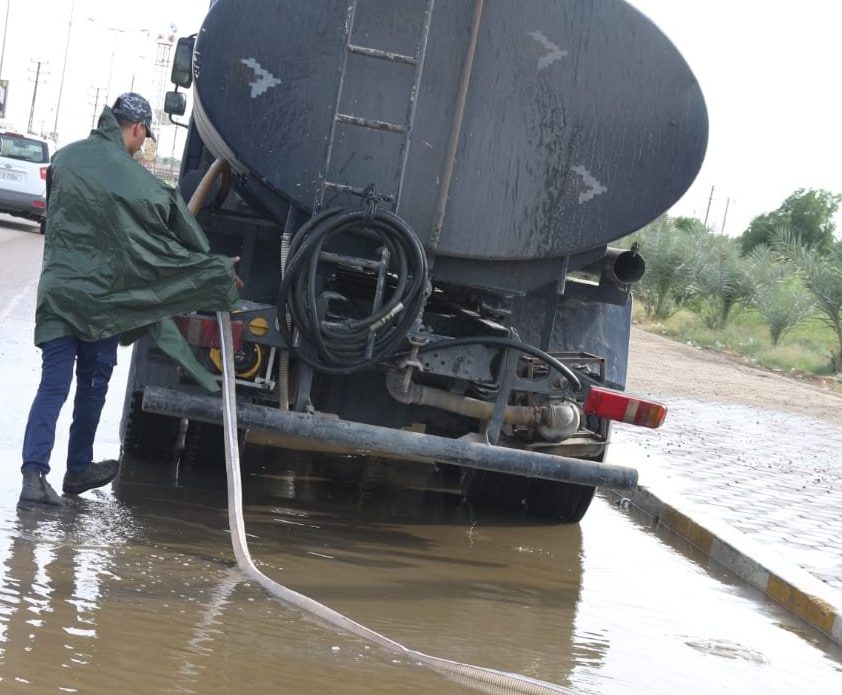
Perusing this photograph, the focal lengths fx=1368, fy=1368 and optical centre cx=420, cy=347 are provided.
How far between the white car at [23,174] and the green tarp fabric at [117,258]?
20341 mm

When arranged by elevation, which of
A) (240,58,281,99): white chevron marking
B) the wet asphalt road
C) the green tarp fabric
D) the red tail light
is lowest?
the wet asphalt road

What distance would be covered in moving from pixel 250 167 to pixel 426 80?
2.89ft

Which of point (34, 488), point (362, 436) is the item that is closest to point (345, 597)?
point (362, 436)

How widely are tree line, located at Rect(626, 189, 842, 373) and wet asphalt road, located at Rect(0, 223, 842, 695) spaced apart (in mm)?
17794

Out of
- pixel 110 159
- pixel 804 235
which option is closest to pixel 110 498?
pixel 110 159

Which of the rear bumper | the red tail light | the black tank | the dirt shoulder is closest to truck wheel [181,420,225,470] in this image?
the rear bumper

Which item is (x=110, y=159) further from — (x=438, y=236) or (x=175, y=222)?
(x=438, y=236)

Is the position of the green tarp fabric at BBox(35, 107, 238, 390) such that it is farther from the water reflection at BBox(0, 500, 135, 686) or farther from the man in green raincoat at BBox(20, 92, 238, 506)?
the water reflection at BBox(0, 500, 135, 686)

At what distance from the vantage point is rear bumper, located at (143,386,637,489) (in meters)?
6.11

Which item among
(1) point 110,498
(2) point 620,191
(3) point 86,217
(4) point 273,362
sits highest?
(2) point 620,191

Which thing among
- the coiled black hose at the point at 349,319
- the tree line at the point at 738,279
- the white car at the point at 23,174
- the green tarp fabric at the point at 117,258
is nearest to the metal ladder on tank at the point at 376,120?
the coiled black hose at the point at 349,319

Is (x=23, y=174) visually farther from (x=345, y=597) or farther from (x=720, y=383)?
(x=345, y=597)

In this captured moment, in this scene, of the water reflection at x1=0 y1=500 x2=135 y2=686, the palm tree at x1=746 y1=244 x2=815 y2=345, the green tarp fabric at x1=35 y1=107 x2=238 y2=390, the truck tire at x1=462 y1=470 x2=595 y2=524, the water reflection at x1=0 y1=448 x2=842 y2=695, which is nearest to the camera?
the water reflection at x1=0 y1=500 x2=135 y2=686

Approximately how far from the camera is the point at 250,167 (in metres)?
6.15
